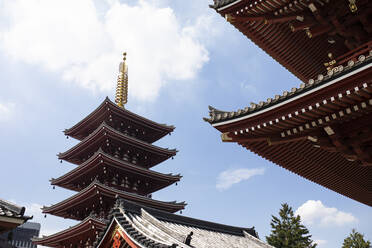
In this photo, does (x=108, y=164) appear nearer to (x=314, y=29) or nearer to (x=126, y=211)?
(x=126, y=211)

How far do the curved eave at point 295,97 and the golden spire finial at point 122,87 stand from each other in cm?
2544

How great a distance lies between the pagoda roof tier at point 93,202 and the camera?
23.4 m

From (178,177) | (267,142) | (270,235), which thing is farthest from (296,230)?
(267,142)

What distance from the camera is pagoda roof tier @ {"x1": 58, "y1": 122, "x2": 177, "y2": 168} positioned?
85.8 ft

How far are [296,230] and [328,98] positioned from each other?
3721cm

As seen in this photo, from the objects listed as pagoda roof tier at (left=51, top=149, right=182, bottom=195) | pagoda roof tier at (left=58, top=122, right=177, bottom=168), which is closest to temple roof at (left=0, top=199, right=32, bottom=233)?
pagoda roof tier at (left=51, top=149, right=182, bottom=195)

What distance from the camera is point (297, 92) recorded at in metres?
7.15

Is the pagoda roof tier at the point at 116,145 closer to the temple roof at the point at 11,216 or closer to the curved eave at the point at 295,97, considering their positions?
the temple roof at the point at 11,216

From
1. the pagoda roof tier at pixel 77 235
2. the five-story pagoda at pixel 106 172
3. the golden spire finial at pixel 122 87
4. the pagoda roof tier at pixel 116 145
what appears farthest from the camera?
the golden spire finial at pixel 122 87

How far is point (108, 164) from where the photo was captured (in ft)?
82.0

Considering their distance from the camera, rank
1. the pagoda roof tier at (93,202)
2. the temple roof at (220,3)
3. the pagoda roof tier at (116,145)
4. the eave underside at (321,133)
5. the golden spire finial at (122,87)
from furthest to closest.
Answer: the golden spire finial at (122,87), the pagoda roof tier at (116,145), the pagoda roof tier at (93,202), the temple roof at (220,3), the eave underside at (321,133)

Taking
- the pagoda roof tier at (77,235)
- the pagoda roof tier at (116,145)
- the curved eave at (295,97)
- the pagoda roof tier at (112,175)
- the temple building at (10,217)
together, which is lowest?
the temple building at (10,217)

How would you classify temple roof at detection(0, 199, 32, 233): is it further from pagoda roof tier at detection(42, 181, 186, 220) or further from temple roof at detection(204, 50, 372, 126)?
pagoda roof tier at detection(42, 181, 186, 220)

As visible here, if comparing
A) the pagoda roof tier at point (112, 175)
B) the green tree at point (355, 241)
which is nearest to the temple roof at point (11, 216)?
the pagoda roof tier at point (112, 175)
